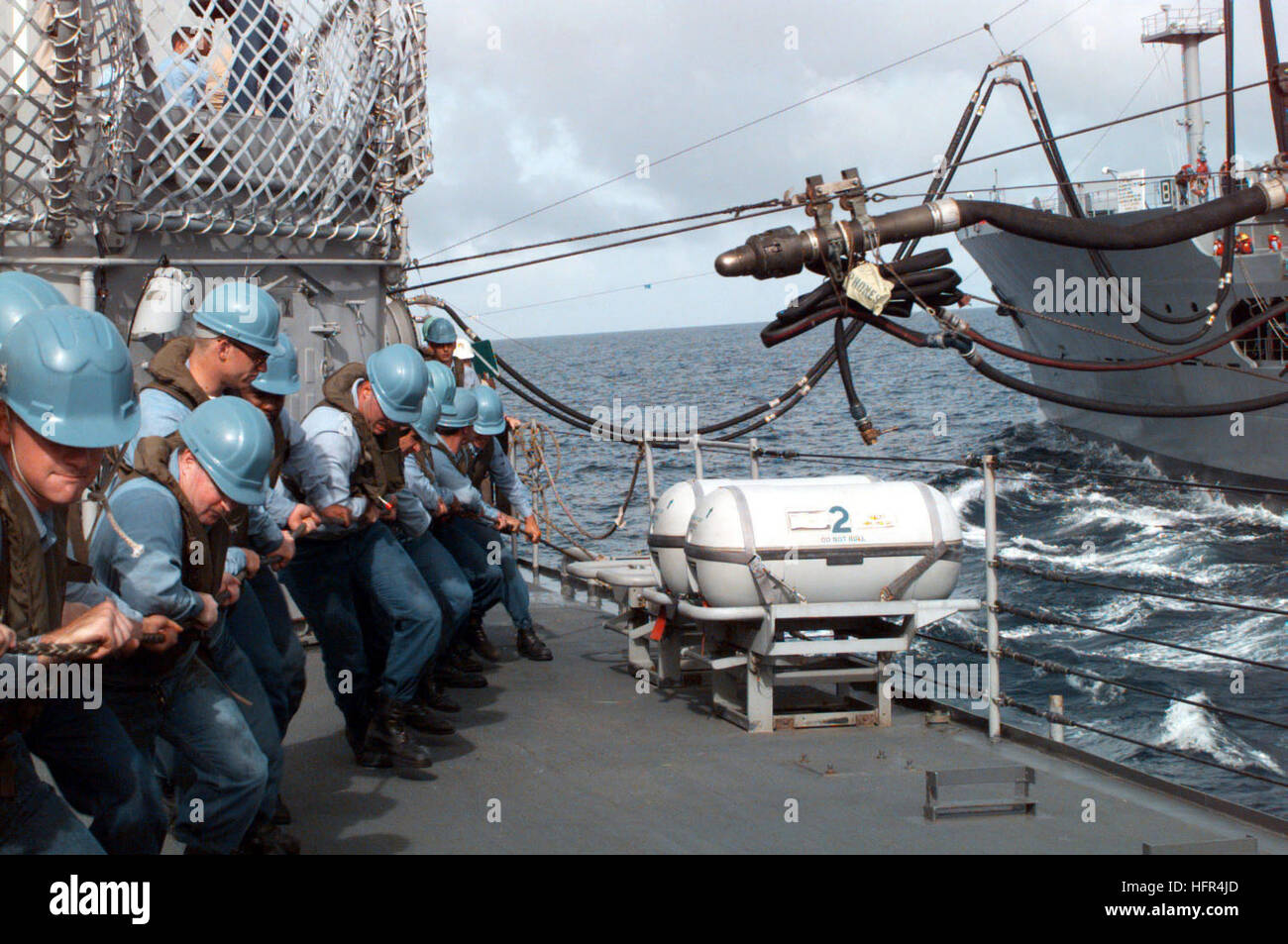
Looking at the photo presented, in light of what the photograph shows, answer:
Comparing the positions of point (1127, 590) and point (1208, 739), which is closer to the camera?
point (1127, 590)

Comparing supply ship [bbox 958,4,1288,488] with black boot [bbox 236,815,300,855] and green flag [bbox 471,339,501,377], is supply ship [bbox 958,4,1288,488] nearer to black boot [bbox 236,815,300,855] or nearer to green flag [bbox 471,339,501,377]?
green flag [bbox 471,339,501,377]

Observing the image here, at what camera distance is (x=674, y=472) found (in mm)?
31625

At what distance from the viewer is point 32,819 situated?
2.87m

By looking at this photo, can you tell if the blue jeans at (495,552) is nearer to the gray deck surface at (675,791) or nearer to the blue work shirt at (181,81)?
the gray deck surface at (675,791)

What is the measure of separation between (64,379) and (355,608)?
3309 millimetres

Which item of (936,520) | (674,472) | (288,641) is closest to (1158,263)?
(674,472)

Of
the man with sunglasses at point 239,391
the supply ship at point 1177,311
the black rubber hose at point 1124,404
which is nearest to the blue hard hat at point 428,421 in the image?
the man with sunglasses at point 239,391

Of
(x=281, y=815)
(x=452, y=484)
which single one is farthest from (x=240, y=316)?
(x=452, y=484)

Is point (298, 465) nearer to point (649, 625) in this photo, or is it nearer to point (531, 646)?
point (649, 625)

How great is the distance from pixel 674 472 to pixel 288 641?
2677 cm

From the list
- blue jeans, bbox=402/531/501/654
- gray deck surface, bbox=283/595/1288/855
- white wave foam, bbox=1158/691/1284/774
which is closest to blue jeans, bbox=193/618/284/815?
gray deck surface, bbox=283/595/1288/855

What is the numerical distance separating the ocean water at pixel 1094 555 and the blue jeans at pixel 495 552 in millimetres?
1278

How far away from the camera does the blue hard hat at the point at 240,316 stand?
4.51 metres

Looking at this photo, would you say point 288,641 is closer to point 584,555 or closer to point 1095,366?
point 1095,366
